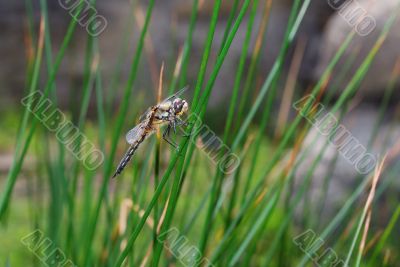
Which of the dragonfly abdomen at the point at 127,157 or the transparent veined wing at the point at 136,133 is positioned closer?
the dragonfly abdomen at the point at 127,157

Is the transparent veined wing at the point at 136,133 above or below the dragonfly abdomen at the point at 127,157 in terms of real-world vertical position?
above

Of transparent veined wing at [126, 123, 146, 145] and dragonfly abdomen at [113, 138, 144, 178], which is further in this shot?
transparent veined wing at [126, 123, 146, 145]

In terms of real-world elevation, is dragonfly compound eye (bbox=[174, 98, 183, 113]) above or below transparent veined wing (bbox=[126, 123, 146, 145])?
below

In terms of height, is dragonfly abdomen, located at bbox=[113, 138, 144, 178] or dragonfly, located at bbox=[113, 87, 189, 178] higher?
dragonfly, located at bbox=[113, 87, 189, 178]

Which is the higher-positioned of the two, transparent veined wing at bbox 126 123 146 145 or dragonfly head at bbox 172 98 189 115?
transparent veined wing at bbox 126 123 146 145

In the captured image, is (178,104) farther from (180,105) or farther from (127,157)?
(127,157)

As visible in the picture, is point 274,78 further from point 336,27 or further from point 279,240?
point 336,27

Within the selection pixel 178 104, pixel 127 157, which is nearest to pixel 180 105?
pixel 178 104

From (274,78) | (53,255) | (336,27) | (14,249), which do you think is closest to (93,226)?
(53,255)
